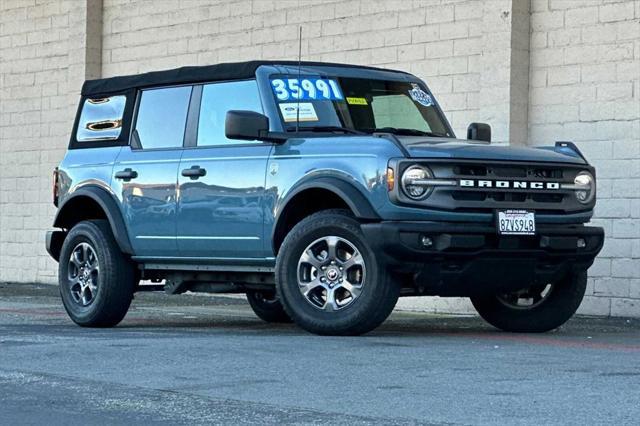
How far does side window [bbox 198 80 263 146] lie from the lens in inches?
439

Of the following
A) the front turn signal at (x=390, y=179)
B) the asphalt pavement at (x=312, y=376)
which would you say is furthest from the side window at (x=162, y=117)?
the front turn signal at (x=390, y=179)

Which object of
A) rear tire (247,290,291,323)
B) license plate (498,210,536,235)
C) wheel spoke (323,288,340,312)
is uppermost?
license plate (498,210,536,235)

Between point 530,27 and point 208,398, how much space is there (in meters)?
8.43

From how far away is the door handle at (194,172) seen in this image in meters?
11.0

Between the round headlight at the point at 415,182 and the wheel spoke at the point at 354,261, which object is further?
the wheel spoke at the point at 354,261

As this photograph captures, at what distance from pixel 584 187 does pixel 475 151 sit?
103cm

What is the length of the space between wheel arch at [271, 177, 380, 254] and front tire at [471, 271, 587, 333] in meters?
1.52

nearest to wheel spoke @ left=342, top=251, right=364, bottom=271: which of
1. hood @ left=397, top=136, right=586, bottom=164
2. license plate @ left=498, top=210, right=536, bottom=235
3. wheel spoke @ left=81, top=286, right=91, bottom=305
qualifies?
hood @ left=397, top=136, right=586, bottom=164

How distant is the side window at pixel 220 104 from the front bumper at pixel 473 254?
69.7 inches

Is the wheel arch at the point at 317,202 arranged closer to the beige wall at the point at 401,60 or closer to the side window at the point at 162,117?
the side window at the point at 162,117

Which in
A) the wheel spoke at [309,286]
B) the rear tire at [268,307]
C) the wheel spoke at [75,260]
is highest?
the wheel spoke at [75,260]

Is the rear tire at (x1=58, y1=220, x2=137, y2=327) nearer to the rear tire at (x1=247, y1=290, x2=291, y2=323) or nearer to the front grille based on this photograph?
the rear tire at (x1=247, y1=290, x2=291, y2=323)

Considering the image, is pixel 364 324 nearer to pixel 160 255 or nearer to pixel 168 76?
pixel 160 255

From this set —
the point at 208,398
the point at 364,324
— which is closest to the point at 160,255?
the point at 364,324
